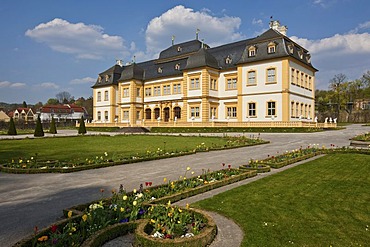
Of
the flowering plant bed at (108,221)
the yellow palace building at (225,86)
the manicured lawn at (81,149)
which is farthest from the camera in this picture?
the yellow palace building at (225,86)

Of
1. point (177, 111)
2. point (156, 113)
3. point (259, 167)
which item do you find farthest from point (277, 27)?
point (259, 167)

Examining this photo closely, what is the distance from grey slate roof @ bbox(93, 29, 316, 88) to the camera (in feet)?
111

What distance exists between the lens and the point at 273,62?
33.1 m

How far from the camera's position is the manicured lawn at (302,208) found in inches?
161

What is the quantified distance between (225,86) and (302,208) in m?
34.1

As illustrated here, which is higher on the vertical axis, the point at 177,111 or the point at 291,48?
the point at 291,48

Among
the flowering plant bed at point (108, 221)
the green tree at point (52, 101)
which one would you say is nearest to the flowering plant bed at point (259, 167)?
the flowering plant bed at point (108, 221)

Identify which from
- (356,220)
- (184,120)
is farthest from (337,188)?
(184,120)

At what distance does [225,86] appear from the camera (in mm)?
38688

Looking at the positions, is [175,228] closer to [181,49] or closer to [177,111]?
[177,111]

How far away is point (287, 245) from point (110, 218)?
263 cm

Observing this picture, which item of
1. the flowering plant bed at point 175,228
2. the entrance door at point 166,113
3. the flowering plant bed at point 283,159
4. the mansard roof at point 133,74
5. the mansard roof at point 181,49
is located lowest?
the flowering plant bed at point 175,228

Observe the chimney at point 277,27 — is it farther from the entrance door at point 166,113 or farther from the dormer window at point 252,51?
the entrance door at point 166,113

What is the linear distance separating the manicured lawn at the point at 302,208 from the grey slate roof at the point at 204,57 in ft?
88.6
